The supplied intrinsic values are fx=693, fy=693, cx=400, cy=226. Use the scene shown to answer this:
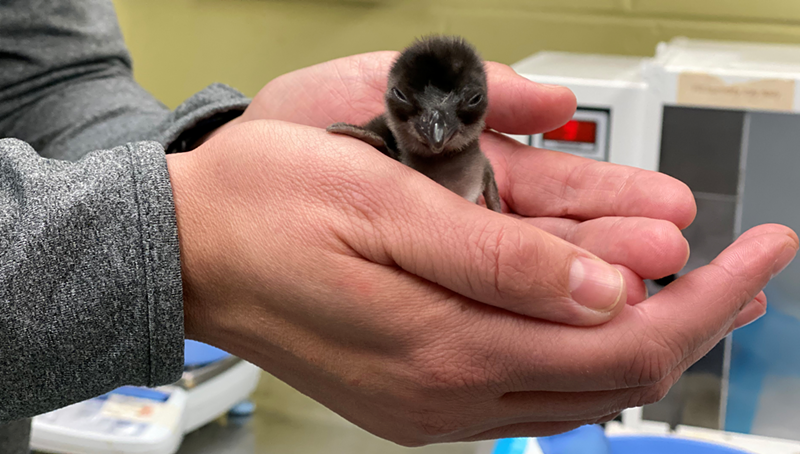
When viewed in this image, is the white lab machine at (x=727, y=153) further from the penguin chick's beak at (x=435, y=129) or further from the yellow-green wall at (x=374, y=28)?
the penguin chick's beak at (x=435, y=129)

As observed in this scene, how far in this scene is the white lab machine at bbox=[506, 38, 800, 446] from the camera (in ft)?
3.50

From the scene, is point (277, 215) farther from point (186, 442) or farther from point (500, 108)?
point (186, 442)

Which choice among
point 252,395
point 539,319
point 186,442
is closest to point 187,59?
point 252,395

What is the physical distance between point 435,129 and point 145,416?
3.10 ft

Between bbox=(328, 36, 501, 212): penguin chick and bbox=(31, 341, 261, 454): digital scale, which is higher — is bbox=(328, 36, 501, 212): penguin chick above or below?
above

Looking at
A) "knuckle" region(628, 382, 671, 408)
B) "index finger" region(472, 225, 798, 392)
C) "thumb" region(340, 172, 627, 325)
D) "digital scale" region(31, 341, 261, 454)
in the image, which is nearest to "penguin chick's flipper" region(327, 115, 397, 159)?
"thumb" region(340, 172, 627, 325)

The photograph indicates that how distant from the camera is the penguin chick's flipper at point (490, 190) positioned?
798 mm

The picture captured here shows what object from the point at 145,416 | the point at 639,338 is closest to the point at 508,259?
the point at 639,338

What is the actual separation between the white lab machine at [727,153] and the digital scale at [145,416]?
793 millimetres

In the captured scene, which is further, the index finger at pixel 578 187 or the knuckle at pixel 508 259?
the index finger at pixel 578 187

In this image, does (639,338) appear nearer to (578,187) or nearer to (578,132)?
(578,187)

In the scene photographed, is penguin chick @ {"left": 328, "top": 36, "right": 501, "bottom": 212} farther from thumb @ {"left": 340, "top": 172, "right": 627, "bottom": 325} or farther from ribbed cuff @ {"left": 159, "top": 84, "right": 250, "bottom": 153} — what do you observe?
ribbed cuff @ {"left": 159, "top": 84, "right": 250, "bottom": 153}

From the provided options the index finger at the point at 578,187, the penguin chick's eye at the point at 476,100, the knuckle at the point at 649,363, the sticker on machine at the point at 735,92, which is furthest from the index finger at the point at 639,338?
the sticker on machine at the point at 735,92

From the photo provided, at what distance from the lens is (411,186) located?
0.62 m
